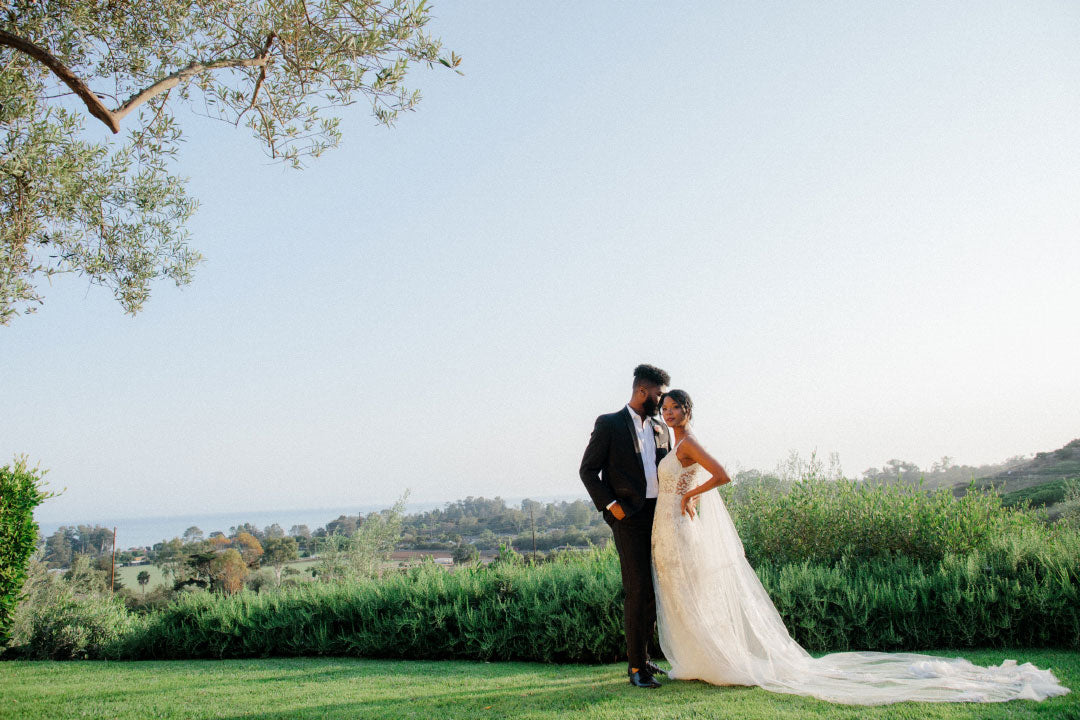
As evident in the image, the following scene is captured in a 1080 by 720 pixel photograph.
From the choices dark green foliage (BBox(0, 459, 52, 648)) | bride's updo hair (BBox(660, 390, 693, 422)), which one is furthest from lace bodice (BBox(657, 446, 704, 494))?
dark green foliage (BBox(0, 459, 52, 648))

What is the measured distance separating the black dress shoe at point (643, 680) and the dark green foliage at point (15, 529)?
9.36 meters

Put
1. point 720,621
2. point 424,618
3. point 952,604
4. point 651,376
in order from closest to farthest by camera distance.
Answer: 1. point 720,621
2. point 651,376
3. point 952,604
4. point 424,618

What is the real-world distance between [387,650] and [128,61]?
794 cm

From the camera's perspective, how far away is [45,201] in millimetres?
7203

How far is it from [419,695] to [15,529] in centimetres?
792

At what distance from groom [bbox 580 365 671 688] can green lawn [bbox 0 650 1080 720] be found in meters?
0.49

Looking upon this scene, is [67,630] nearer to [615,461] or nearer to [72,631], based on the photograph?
[72,631]

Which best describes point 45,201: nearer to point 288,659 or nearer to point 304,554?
point 288,659

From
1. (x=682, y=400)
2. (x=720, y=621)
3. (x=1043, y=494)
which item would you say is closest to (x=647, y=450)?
(x=682, y=400)

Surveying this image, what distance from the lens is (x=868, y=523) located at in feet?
29.7

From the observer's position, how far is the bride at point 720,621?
518 cm

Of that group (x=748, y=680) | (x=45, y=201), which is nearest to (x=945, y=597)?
(x=748, y=680)

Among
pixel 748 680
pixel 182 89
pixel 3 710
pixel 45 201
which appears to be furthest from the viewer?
pixel 182 89

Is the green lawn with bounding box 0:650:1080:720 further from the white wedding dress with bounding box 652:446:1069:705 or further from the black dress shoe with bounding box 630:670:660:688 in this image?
the white wedding dress with bounding box 652:446:1069:705
